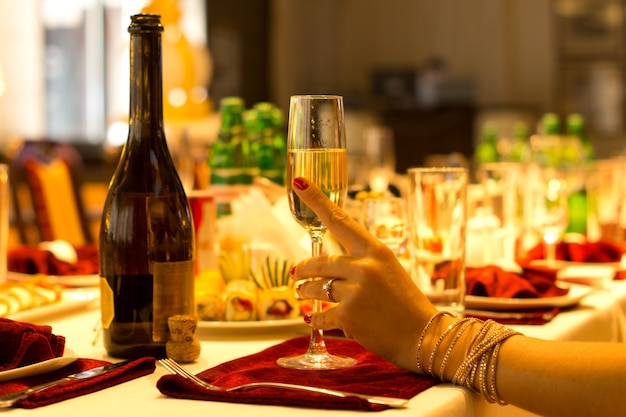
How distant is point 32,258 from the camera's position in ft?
5.77

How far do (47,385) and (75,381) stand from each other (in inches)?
1.1

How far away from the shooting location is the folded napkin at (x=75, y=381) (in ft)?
2.94

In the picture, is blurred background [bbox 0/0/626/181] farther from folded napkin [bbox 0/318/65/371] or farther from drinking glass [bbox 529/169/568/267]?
folded napkin [bbox 0/318/65/371]

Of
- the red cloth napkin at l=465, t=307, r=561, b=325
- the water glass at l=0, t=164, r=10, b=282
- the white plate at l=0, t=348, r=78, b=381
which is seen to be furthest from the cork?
the water glass at l=0, t=164, r=10, b=282

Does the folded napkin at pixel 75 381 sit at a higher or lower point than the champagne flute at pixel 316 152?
lower

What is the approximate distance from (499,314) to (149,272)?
1.85ft

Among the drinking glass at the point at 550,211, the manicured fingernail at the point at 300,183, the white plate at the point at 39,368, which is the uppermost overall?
the manicured fingernail at the point at 300,183

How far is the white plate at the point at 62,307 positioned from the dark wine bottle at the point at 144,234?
267 millimetres

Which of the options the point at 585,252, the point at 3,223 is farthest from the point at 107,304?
the point at 585,252

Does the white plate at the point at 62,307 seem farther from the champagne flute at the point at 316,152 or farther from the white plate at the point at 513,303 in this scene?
the white plate at the point at 513,303

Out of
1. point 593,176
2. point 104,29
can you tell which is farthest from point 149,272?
point 104,29

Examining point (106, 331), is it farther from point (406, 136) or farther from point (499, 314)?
point (406, 136)

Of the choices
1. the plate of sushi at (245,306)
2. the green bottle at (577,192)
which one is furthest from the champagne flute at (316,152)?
the green bottle at (577,192)

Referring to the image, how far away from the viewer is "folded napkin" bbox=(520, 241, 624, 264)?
82.2 inches
